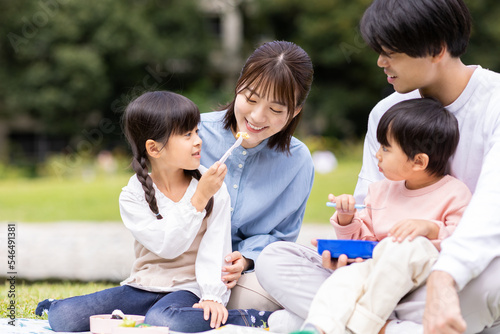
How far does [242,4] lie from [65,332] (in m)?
17.5

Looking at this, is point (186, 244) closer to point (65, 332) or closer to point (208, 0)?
point (65, 332)

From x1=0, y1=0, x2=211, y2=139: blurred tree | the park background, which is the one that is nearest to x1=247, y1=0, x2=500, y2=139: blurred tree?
the park background

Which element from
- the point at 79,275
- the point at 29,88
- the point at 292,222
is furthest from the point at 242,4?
the point at 292,222

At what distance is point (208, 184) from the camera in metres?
2.35

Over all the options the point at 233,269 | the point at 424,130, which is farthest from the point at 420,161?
the point at 233,269

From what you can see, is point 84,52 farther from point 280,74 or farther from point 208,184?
point 208,184

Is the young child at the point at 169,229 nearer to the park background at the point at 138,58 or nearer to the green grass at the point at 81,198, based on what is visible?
the green grass at the point at 81,198

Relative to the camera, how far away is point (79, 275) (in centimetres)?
522

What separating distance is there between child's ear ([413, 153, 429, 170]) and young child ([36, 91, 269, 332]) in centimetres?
70

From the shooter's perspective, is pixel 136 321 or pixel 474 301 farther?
pixel 136 321

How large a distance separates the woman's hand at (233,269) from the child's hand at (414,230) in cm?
77

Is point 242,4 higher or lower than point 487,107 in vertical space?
higher

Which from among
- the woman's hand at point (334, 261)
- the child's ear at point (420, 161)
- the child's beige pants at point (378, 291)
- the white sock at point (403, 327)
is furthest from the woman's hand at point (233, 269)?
the child's ear at point (420, 161)

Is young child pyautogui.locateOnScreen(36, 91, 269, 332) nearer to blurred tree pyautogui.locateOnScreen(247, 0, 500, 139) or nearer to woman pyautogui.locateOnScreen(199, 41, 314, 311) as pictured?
woman pyautogui.locateOnScreen(199, 41, 314, 311)
